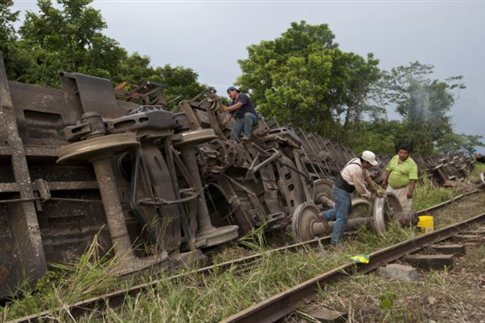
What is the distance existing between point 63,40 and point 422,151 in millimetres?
30243

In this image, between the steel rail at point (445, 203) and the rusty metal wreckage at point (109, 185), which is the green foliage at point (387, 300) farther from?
the steel rail at point (445, 203)

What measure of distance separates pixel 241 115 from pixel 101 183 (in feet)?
15.0

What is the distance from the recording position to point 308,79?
29844 mm

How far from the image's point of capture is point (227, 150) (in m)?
7.50

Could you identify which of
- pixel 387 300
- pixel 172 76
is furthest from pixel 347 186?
pixel 172 76

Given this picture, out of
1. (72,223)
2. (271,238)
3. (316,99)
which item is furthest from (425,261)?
(316,99)

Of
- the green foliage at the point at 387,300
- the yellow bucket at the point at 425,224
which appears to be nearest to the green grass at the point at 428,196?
the yellow bucket at the point at 425,224

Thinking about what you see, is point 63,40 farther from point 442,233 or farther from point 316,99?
point 442,233

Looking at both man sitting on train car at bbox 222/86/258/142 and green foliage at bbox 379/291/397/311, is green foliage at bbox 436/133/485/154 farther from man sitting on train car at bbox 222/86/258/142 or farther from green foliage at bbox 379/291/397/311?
green foliage at bbox 379/291/397/311

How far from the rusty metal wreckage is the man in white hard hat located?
606 millimetres

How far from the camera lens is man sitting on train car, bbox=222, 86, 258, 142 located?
29.1 ft

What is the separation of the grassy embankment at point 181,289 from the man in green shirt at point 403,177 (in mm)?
3640

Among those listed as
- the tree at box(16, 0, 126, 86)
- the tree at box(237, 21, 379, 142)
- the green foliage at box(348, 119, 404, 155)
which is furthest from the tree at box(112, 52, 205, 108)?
the green foliage at box(348, 119, 404, 155)

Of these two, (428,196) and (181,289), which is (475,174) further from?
(181,289)
